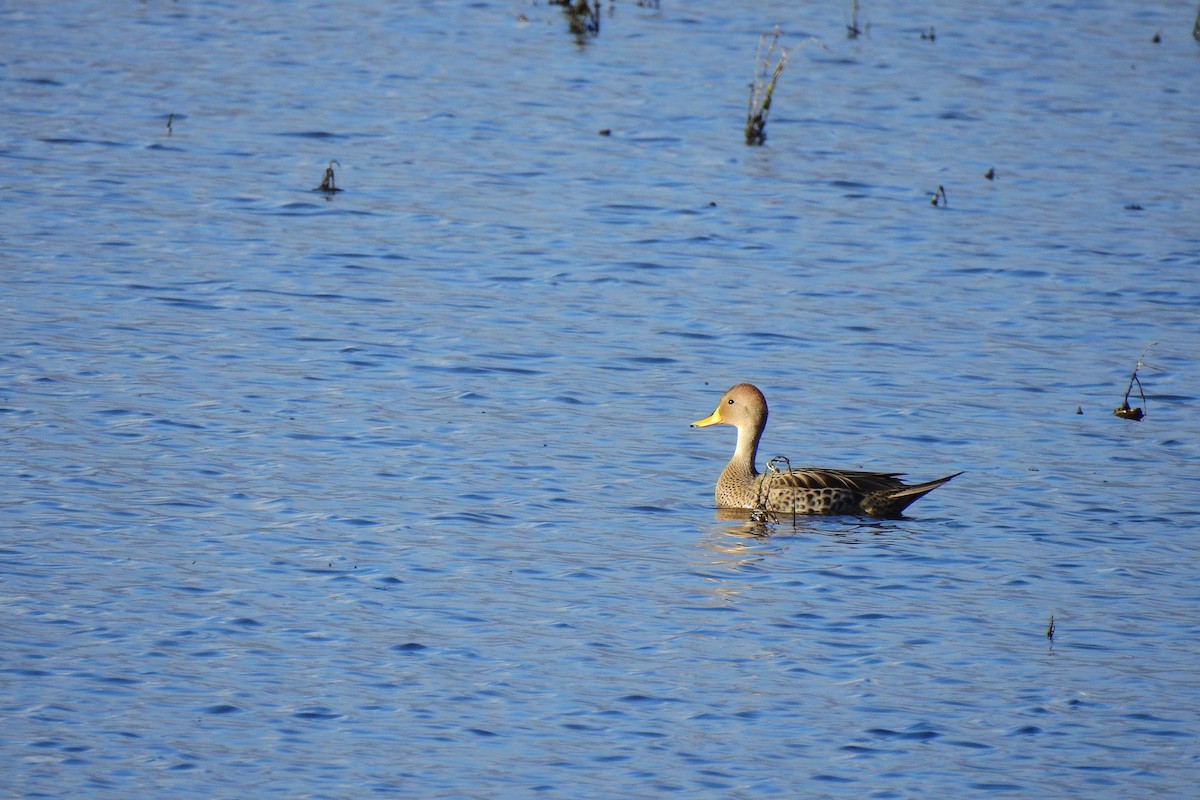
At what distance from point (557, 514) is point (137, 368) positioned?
3897 mm

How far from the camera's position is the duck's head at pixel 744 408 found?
12.5m

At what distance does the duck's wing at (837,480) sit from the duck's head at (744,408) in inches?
25.2

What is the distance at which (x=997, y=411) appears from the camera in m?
14.1

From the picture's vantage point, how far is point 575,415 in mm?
13531

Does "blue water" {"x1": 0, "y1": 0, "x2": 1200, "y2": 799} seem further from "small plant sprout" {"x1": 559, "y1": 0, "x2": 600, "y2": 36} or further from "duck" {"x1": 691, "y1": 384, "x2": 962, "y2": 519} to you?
"small plant sprout" {"x1": 559, "y1": 0, "x2": 600, "y2": 36}

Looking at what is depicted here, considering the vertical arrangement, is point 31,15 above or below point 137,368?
above

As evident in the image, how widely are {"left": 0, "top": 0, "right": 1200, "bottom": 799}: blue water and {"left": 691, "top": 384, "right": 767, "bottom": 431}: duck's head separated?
506 millimetres

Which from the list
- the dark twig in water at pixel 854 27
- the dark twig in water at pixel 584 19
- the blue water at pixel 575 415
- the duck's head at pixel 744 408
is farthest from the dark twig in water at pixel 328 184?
the dark twig in water at pixel 854 27

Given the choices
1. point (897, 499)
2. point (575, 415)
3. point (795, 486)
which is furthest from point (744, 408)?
point (575, 415)

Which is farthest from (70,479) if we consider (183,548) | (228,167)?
(228,167)

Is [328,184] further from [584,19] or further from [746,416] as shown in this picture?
[584,19]

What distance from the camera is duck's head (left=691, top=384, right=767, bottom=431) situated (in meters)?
12.5

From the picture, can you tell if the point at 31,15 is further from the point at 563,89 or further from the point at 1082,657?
the point at 1082,657

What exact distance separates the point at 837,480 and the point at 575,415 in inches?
97.2
